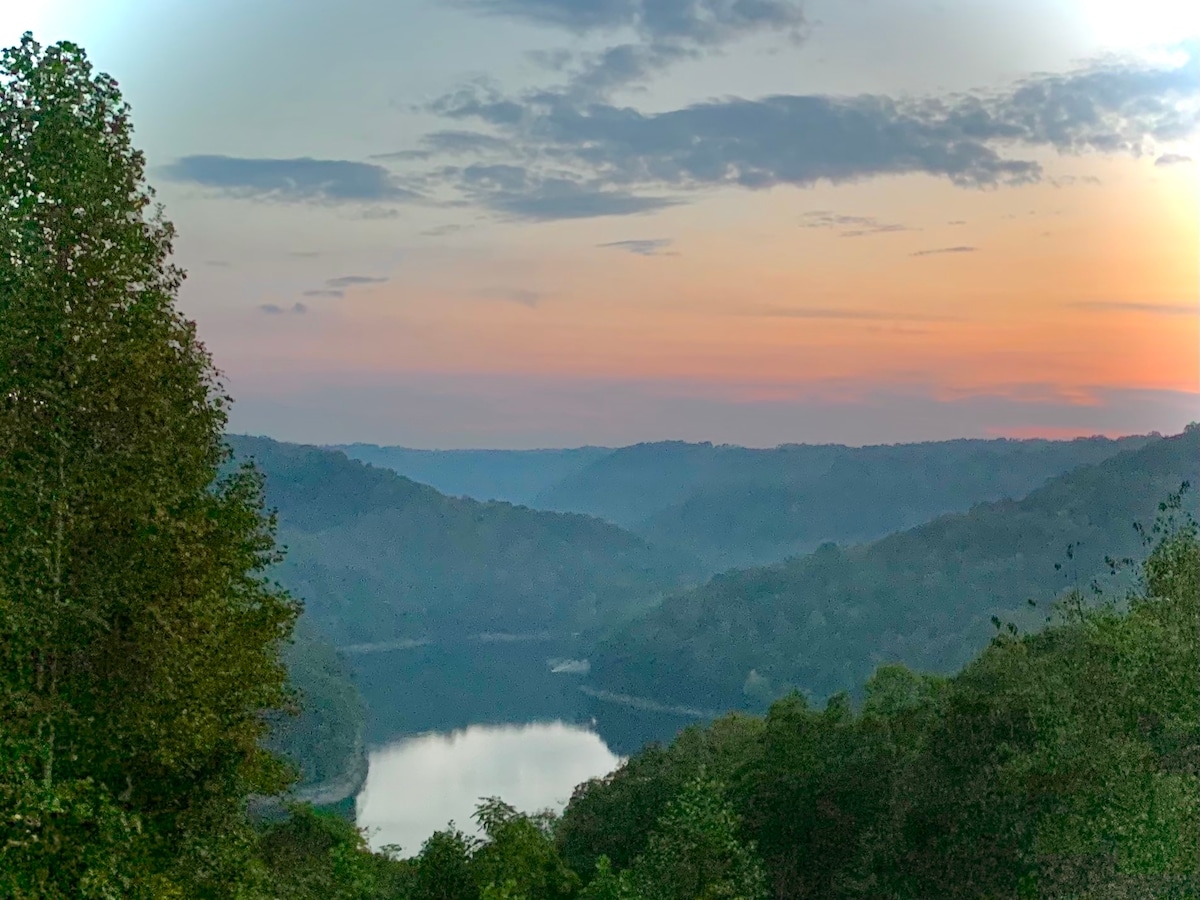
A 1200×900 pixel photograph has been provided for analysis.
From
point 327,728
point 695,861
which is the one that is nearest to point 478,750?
point 327,728

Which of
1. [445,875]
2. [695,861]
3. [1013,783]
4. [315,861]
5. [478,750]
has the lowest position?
[478,750]

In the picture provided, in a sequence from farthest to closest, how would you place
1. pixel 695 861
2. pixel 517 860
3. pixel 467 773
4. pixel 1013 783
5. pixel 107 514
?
pixel 467 773 < pixel 1013 783 < pixel 517 860 < pixel 695 861 < pixel 107 514

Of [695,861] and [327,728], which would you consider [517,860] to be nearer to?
[695,861]

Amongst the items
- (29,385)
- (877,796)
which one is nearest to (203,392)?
(29,385)

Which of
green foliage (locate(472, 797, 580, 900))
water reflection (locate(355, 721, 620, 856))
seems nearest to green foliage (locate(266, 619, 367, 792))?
water reflection (locate(355, 721, 620, 856))

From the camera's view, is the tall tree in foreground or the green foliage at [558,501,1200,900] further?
the green foliage at [558,501,1200,900]

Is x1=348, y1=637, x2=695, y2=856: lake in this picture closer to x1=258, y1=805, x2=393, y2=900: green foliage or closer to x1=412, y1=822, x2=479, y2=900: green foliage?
x1=258, y1=805, x2=393, y2=900: green foliage

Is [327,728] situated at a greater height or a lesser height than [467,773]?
greater
